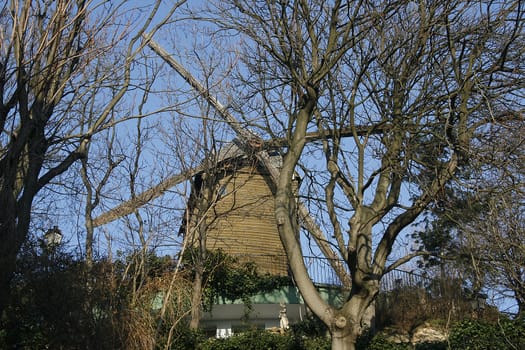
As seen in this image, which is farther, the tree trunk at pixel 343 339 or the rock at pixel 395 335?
the rock at pixel 395 335

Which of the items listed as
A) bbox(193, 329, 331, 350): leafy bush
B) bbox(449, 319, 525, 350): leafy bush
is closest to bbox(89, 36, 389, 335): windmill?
bbox(193, 329, 331, 350): leafy bush

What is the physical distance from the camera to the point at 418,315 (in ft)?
55.4

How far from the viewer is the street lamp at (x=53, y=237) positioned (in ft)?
33.4

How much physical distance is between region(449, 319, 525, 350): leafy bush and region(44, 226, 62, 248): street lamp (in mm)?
7625

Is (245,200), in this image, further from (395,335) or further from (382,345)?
(382,345)

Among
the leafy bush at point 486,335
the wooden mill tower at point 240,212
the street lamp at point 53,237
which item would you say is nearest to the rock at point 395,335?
the leafy bush at point 486,335

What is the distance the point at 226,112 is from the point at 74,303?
498 centimetres

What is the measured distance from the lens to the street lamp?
10.2 m

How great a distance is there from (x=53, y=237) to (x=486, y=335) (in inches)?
316

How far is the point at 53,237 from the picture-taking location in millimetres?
10367

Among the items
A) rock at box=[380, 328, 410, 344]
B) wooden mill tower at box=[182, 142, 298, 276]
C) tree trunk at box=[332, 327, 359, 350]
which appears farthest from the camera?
wooden mill tower at box=[182, 142, 298, 276]

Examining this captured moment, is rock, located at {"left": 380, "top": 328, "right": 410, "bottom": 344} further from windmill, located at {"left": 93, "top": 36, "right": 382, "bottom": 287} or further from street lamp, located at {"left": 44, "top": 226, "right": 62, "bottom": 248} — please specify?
street lamp, located at {"left": 44, "top": 226, "right": 62, "bottom": 248}

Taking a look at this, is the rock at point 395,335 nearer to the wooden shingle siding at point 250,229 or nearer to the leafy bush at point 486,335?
the leafy bush at point 486,335

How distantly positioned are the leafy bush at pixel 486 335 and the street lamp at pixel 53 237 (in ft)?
25.0
